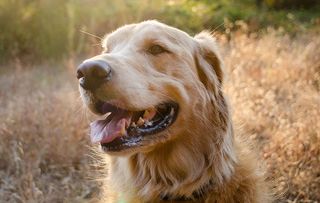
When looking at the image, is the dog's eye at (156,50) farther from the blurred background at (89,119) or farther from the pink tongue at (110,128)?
the blurred background at (89,119)

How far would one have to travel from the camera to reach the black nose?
2531 millimetres

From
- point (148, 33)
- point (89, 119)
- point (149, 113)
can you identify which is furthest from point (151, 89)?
point (89, 119)

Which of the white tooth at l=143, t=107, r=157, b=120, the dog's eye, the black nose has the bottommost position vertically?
the white tooth at l=143, t=107, r=157, b=120

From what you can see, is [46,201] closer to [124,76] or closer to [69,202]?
[69,202]

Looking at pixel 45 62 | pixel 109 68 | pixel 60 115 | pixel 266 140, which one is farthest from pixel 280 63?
pixel 45 62

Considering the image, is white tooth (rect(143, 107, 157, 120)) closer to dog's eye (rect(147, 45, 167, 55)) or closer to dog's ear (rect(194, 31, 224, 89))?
dog's eye (rect(147, 45, 167, 55))

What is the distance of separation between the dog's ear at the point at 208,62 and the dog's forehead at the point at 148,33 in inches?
6.3

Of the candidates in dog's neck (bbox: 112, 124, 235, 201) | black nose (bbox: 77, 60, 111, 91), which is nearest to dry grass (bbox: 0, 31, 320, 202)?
dog's neck (bbox: 112, 124, 235, 201)

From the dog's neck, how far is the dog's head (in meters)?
0.06

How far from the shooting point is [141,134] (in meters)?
2.82

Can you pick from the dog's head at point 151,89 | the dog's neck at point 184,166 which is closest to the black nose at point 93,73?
the dog's head at point 151,89

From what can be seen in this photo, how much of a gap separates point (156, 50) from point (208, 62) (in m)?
0.45

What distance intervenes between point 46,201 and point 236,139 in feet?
5.53

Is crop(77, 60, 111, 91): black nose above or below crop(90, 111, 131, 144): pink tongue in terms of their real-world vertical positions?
above
